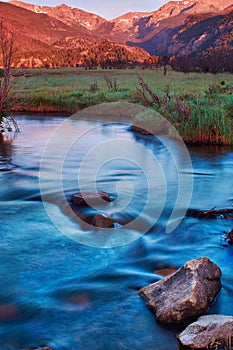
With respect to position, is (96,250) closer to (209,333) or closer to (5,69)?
(209,333)

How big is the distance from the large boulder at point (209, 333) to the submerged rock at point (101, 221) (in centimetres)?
372

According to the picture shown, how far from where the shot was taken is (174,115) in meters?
17.1

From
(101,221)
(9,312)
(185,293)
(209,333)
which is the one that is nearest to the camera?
(209,333)

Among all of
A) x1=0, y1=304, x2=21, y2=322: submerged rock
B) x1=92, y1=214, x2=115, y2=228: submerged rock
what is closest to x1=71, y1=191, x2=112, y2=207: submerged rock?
x1=92, y1=214, x2=115, y2=228: submerged rock

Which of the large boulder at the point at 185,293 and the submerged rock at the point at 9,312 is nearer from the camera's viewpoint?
the large boulder at the point at 185,293

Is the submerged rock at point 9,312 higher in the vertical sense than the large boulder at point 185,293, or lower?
lower

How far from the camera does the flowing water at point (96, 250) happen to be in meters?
4.75

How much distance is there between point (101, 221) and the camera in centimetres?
802

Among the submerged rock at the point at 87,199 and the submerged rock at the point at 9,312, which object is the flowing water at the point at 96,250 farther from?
the submerged rock at the point at 87,199

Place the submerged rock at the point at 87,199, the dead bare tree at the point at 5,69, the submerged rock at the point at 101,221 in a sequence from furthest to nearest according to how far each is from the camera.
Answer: the dead bare tree at the point at 5,69 → the submerged rock at the point at 87,199 → the submerged rock at the point at 101,221

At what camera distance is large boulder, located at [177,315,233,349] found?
13.6 feet

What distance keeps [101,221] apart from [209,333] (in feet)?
13.3

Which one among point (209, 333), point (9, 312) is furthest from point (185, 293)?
point (9, 312)

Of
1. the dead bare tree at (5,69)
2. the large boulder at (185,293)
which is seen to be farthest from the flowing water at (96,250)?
Result: the dead bare tree at (5,69)
